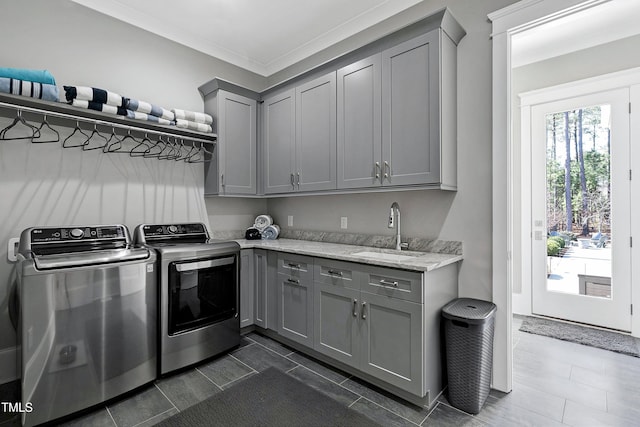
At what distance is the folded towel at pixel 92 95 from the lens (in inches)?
90.0

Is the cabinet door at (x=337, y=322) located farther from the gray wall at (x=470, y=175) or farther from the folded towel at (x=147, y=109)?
the folded towel at (x=147, y=109)

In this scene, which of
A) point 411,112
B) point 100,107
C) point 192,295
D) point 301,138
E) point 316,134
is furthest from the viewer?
point 301,138

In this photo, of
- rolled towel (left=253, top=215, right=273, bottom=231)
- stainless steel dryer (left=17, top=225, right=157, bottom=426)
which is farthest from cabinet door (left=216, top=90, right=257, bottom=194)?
stainless steel dryer (left=17, top=225, right=157, bottom=426)

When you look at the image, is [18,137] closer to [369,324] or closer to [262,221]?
[262,221]

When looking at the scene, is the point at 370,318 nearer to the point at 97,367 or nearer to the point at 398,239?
the point at 398,239

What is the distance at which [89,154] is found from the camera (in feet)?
8.62

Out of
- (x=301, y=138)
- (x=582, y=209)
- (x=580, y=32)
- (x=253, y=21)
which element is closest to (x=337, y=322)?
(x=301, y=138)

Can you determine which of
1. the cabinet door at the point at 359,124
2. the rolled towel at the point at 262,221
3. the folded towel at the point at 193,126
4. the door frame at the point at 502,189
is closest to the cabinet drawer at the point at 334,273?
the cabinet door at the point at 359,124

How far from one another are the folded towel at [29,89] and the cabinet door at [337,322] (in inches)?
90.6

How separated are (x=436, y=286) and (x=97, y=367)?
221 centimetres

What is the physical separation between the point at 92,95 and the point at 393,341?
277 cm

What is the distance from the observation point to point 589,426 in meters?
1.78

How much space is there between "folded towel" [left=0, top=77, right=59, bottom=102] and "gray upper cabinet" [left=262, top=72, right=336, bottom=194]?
5.97 ft

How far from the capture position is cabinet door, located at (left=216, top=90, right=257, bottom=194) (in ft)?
10.7
